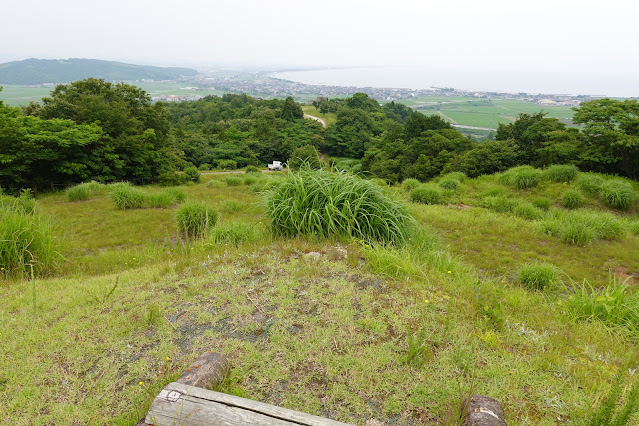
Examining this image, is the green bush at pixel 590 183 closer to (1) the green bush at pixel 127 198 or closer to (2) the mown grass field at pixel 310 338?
(2) the mown grass field at pixel 310 338

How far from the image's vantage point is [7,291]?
3.26 metres

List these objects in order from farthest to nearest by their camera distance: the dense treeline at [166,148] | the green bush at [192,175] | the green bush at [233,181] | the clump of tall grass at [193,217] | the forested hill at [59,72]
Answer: the forested hill at [59,72]
the green bush at [192,175]
the green bush at [233,181]
the dense treeline at [166,148]
the clump of tall grass at [193,217]

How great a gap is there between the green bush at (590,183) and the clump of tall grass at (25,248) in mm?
11875

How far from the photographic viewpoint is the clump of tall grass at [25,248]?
3855 millimetres

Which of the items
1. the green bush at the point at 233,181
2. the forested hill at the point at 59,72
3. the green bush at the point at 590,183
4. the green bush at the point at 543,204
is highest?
the forested hill at the point at 59,72

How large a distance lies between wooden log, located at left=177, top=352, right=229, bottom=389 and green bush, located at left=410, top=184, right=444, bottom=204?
896 cm

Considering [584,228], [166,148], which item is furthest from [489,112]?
[584,228]

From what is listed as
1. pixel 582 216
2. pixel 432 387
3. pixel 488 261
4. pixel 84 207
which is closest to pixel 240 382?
pixel 432 387

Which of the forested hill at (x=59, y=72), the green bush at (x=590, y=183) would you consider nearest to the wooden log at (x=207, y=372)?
the green bush at (x=590, y=183)

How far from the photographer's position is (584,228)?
6.17 meters

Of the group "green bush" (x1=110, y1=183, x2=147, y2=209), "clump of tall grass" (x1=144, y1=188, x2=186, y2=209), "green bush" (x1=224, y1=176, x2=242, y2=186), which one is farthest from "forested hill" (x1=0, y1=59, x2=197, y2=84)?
"clump of tall grass" (x1=144, y1=188, x2=186, y2=209)

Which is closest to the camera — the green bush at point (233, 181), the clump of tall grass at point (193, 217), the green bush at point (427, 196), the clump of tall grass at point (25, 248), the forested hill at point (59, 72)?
the clump of tall grass at point (25, 248)

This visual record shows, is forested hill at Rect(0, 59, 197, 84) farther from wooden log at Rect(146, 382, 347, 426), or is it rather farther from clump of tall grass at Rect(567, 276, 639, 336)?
clump of tall grass at Rect(567, 276, 639, 336)

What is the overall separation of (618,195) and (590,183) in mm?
835
